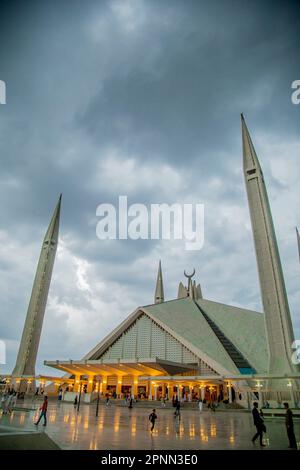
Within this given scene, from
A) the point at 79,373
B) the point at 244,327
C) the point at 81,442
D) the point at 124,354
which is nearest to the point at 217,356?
the point at 244,327

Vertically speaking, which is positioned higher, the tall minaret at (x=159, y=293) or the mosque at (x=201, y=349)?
the tall minaret at (x=159, y=293)

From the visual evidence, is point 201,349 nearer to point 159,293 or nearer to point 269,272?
point 269,272

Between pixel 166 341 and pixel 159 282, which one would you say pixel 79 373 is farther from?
pixel 159 282

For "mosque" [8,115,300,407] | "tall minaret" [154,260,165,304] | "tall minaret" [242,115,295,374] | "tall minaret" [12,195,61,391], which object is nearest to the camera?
"tall minaret" [242,115,295,374]

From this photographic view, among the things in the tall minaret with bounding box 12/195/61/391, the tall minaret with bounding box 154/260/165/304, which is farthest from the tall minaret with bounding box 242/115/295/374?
the tall minaret with bounding box 154/260/165/304

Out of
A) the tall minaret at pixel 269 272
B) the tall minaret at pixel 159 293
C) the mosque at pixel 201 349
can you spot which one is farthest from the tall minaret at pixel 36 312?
the tall minaret at pixel 269 272

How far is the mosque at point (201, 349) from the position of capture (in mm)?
25875

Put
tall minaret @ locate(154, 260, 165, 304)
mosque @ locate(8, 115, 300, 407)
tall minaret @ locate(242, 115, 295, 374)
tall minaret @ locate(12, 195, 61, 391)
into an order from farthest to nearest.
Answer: tall minaret @ locate(154, 260, 165, 304) < tall minaret @ locate(12, 195, 61, 391) < mosque @ locate(8, 115, 300, 407) < tall minaret @ locate(242, 115, 295, 374)

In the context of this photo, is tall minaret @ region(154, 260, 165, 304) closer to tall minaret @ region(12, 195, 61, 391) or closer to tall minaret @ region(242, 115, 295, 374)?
tall minaret @ region(12, 195, 61, 391)

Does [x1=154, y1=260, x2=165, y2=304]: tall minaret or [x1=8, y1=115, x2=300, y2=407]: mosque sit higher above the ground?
[x1=154, y1=260, x2=165, y2=304]: tall minaret

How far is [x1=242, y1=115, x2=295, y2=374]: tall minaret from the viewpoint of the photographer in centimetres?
2502

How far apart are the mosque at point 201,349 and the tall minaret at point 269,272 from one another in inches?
2.9

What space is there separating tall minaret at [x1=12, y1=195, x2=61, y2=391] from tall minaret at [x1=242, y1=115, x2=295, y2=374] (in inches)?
1267

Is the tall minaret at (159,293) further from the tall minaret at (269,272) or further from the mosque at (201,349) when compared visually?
the tall minaret at (269,272)
